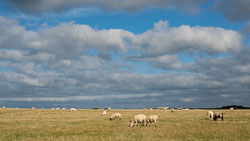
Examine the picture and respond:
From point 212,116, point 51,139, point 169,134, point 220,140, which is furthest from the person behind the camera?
point 212,116

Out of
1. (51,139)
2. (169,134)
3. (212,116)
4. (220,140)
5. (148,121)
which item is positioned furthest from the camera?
(212,116)

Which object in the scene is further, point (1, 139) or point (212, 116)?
point (212, 116)

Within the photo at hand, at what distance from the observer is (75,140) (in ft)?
65.2

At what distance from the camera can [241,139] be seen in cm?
1945

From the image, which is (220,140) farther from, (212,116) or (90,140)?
(212,116)

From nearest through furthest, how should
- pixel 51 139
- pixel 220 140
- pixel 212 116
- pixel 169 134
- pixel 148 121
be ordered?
pixel 220 140 → pixel 51 139 → pixel 169 134 → pixel 148 121 → pixel 212 116

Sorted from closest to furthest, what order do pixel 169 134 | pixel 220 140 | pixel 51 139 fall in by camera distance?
pixel 220 140 < pixel 51 139 < pixel 169 134

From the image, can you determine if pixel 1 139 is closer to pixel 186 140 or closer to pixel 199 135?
pixel 186 140

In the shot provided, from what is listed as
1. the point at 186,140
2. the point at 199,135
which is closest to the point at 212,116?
the point at 199,135


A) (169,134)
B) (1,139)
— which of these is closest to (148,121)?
(169,134)

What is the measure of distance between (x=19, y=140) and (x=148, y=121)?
51.9 ft

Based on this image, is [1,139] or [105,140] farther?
[1,139]

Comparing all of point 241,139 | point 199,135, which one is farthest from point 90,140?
point 241,139

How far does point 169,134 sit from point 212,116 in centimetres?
2032
